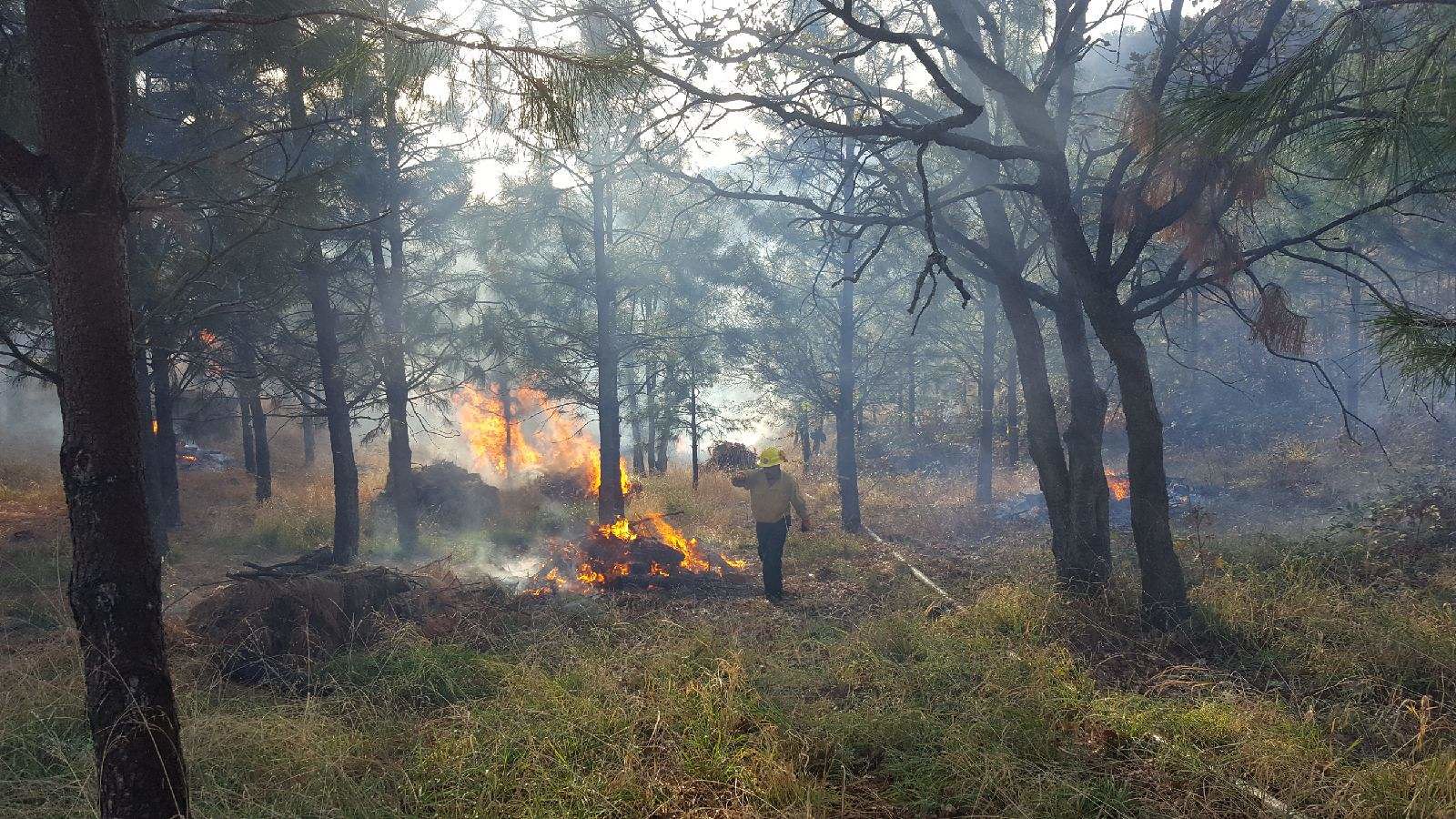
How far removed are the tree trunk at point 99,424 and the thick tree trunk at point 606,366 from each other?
14232mm

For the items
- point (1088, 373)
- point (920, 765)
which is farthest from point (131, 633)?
point (1088, 373)

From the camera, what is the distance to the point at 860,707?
5629 millimetres

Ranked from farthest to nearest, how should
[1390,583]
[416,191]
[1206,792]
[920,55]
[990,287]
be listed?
[990,287], [416,191], [1390,583], [920,55], [1206,792]

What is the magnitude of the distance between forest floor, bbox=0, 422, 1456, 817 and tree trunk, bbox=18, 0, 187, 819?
46.4 inches

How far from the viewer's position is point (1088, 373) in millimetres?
8602

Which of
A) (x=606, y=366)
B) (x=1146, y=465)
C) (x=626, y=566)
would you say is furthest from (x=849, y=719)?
(x=606, y=366)

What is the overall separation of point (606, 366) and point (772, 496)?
8.04 m

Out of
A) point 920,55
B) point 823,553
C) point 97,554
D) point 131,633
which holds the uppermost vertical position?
point 920,55

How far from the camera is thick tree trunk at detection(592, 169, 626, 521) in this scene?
1758 centimetres

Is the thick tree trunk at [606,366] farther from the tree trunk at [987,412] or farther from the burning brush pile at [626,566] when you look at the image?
the tree trunk at [987,412]

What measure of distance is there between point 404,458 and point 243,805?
1322 centimetres

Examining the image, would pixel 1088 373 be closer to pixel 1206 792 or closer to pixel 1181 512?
pixel 1206 792

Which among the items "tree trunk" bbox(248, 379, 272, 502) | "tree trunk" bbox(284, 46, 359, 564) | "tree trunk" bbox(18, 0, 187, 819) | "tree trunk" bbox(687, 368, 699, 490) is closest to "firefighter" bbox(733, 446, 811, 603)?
Answer: "tree trunk" bbox(284, 46, 359, 564)

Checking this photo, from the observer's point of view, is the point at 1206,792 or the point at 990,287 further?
the point at 990,287
